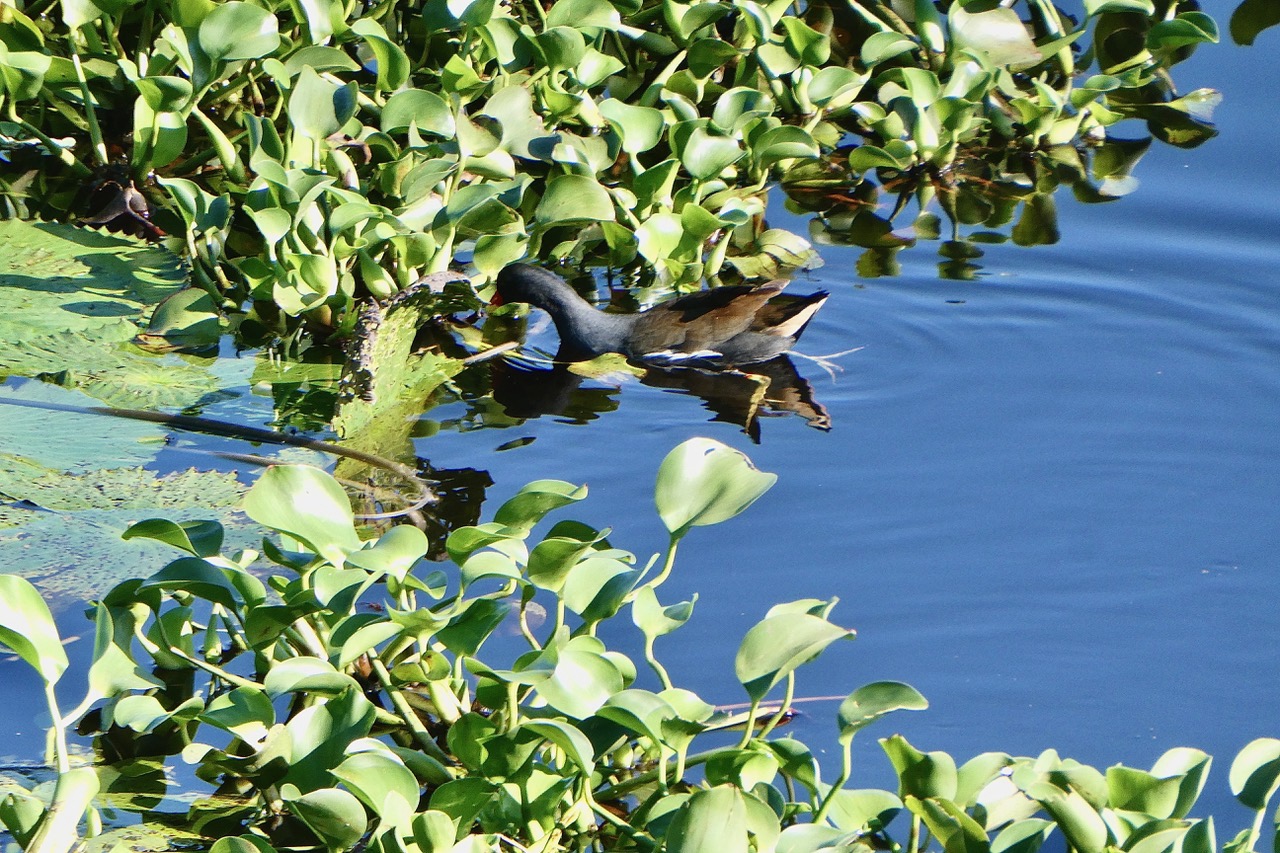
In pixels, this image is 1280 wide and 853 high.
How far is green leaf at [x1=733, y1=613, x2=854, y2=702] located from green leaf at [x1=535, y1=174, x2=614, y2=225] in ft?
6.72

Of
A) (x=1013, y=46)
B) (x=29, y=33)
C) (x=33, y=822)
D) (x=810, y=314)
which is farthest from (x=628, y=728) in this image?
(x=1013, y=46)

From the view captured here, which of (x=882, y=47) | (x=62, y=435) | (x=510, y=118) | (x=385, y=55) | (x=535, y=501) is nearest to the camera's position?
(x=535, y=501)

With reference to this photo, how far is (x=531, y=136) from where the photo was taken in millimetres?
4129

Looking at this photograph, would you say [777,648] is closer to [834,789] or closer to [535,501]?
[834,789]

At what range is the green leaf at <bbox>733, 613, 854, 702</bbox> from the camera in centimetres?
197

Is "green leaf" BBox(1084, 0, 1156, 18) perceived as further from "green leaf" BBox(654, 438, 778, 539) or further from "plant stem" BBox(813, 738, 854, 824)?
"plant stem" BBox(813, 738, 854, 824)

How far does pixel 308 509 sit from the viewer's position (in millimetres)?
2254

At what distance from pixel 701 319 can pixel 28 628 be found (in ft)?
7.00

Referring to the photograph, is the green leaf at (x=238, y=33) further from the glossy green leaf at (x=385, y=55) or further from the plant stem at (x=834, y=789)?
the plant stem at (x=834, y=789)

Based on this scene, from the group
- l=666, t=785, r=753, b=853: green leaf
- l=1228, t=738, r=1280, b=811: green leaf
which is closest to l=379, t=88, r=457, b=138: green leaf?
l=666, t=785, r=753, b=853: green leaf

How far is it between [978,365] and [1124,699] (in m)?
1.36

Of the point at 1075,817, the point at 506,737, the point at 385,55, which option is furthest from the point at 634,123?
the point at 1075,817

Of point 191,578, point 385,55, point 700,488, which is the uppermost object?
point 385,55

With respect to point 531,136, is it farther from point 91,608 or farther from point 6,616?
point 6,616
